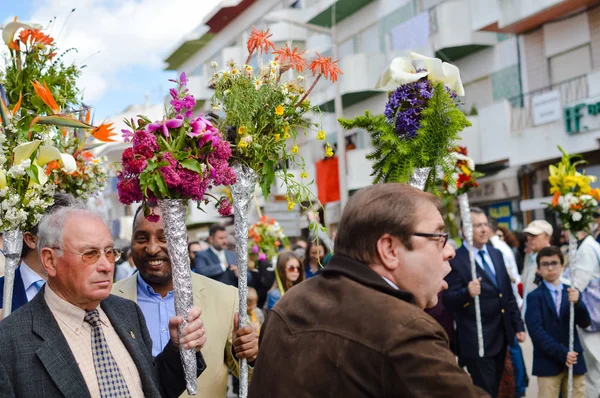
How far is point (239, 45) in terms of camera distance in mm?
42406

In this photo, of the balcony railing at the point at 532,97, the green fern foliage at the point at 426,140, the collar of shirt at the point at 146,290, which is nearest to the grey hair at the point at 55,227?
the collar of shirt at the point at 146,290

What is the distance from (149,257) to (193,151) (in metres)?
1.14

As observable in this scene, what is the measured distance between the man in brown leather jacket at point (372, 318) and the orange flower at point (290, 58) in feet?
5.53

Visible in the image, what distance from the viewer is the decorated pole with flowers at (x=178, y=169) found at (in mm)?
3771

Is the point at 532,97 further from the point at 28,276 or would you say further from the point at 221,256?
the point at 28,276

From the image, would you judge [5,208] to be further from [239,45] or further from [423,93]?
[239,45]

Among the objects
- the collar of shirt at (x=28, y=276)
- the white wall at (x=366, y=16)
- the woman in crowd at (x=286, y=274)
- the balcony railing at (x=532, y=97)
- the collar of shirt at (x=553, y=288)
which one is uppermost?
the white wall at (x=366, y=16)

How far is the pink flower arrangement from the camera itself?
377 cm

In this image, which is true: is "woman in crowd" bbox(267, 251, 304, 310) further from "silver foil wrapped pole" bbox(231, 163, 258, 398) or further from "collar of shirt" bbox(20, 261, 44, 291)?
"silver foil wrapped pole" bbox(231, 163, 258, 398)

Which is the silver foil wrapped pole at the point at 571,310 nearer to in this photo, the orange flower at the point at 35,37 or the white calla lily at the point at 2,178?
the orange flower at the point at 35,37

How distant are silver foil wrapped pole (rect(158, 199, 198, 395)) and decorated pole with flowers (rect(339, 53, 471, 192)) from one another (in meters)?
1.24

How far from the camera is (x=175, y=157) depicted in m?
3.81

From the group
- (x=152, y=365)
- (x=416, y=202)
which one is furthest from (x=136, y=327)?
(x=416, y=202)

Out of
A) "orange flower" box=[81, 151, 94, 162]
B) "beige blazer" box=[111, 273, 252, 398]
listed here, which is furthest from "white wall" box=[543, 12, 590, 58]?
"beige blazer" box=[111, 273, 252, 398]
